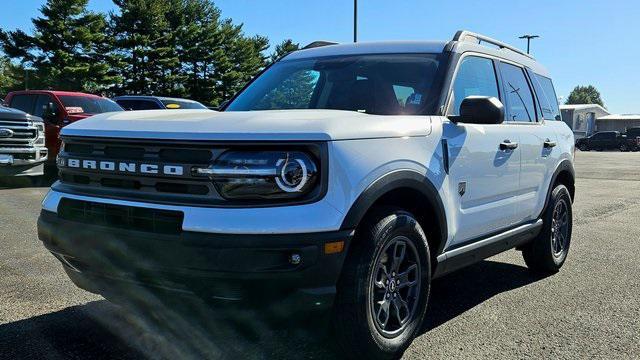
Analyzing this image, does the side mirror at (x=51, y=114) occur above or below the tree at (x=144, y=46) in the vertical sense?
below

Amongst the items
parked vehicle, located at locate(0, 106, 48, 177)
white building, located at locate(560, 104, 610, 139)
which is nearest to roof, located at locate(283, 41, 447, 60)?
parked vehicle, located at locate(0, 106, 48, 177)

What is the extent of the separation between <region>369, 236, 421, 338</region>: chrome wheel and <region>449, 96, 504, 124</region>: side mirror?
920mm

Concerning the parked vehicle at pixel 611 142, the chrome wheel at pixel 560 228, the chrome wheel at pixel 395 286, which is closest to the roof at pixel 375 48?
the chrome wheel at pixel 395 286

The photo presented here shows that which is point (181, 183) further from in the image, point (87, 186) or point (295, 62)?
point (295, 62)

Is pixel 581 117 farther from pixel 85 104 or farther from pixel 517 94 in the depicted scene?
pixel 517 94

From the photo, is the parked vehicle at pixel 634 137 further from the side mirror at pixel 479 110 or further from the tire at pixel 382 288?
the tire at pixel 382 288

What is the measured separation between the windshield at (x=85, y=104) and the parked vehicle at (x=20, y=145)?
1563 millimetres

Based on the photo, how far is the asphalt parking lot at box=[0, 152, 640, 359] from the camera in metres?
3.43

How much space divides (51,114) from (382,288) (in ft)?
36.0

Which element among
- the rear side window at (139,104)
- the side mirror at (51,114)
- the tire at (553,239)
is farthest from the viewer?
the rear side window at (139,104)

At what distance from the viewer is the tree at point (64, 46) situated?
138ft

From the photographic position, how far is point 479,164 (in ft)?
13.2

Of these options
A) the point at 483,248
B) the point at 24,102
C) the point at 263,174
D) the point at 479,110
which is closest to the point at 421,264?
the point at 483,248

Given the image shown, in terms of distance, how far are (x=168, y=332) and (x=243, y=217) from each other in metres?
1.33
